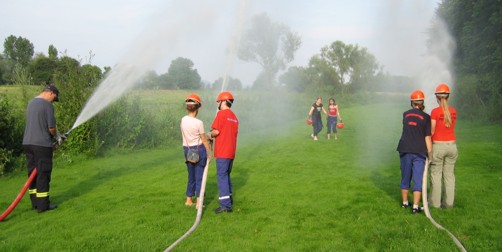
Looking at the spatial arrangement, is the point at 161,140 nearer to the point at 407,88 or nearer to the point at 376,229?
the point at 407,88

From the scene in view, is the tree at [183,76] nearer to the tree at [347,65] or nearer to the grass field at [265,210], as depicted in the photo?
the tree at [347,65]

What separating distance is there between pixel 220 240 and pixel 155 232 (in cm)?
113

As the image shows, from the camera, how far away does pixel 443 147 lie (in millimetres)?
7250

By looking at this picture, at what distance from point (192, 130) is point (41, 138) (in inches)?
116

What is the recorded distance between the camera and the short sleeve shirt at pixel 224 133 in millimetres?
7414

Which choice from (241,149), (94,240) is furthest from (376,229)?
(241,149)

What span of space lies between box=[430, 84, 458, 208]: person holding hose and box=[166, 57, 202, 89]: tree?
24.7m

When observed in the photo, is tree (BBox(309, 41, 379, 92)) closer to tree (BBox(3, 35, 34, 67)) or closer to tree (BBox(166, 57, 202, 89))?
tree (BBox(166, 57, 202, 89))

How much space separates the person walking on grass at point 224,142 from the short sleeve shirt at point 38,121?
3.16 metres

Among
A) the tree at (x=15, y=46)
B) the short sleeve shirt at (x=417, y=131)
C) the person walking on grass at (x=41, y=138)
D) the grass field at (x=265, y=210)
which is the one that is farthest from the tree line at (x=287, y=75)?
the tree at (x=15, y=46)

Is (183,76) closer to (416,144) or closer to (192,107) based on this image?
(192,107)

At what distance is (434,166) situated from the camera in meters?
7.35

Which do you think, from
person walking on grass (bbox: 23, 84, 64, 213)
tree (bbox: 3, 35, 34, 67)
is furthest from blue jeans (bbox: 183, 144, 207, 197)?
tree (bbox: 3, 35, 34, 67)

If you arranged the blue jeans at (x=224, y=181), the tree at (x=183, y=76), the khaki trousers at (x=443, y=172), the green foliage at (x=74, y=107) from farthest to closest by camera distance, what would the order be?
the tree at (x=183, y=76) < the green foliage at (x=74, y=107) < the blue jeans at (x=224, y=181) < the khaki trousers at (x=443, y=172)
